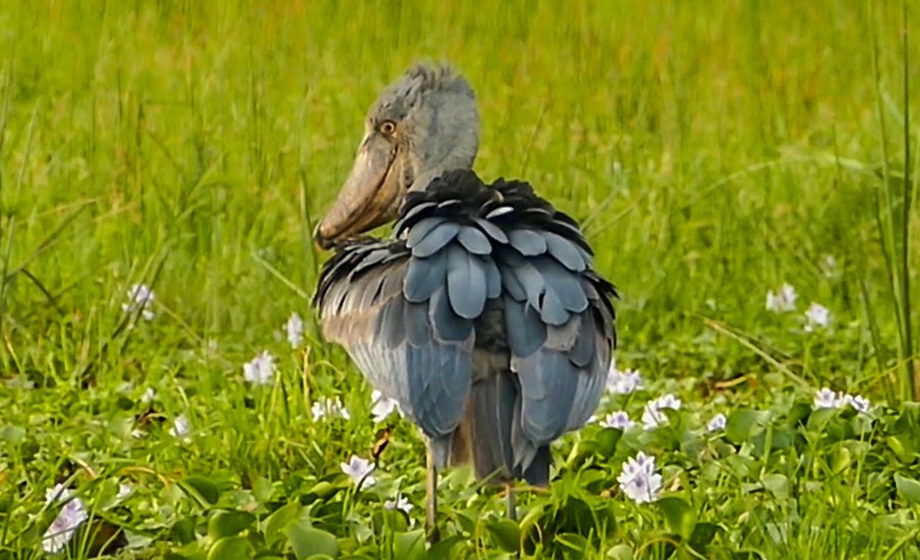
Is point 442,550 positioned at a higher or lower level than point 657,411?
higher

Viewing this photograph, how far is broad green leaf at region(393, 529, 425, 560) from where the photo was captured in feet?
12.6

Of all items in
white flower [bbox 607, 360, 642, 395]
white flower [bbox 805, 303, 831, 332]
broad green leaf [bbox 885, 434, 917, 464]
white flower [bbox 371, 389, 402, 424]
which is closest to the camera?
broad green leaf [bbox 885, 434, 917, 464]

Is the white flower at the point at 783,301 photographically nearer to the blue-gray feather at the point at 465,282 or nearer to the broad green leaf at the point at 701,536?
the broad green leaf at the point at 701,536

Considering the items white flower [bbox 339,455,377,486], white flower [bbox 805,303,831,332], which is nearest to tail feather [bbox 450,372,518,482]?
white flower [bbox 339,455,377,486]

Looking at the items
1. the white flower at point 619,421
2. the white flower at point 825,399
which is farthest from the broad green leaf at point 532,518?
the white flower at point 825,399

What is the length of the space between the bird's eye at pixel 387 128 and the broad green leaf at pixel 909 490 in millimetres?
1411

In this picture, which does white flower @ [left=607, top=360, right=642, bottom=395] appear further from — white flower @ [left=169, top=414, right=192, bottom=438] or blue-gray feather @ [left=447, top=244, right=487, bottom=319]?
blue-gray feather @ [left=447, top=244, right=487, bottom=319]

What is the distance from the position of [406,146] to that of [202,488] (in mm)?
1030

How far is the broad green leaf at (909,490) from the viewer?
4289 millimetres

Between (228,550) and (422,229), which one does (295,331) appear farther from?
(228,550)

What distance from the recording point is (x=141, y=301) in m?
5.94

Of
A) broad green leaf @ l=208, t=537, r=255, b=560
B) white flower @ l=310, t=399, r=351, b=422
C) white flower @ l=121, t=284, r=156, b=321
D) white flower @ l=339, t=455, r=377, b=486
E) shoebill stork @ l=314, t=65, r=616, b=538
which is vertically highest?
shoebill stork @ l=314, t=65, r=616, b=538

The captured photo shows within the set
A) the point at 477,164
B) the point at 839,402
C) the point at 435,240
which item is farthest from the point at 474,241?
the point at 477,164

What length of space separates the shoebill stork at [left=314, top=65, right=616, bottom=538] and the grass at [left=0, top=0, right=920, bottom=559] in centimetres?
24
